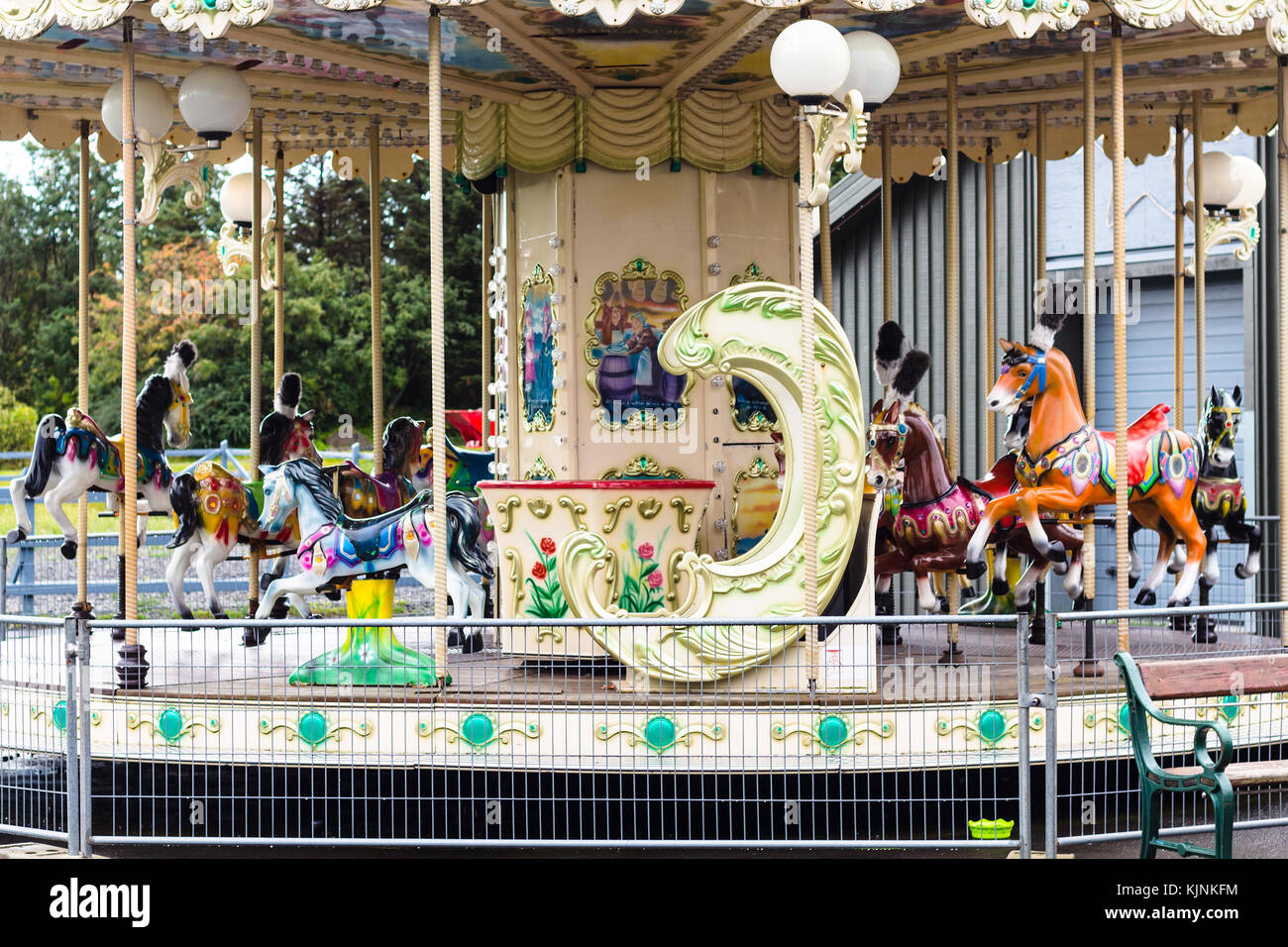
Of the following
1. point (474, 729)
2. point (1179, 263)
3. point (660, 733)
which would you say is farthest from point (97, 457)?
point (1179, 263)

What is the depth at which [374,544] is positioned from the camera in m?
10.2

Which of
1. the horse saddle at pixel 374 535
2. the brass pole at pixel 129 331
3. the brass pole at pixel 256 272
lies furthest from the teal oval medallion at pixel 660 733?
the brass pole at pixel 256 272

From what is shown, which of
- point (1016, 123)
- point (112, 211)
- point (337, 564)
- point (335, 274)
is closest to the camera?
point (337, 564)

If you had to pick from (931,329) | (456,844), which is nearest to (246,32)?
(456,844)

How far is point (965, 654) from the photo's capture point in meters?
10.7

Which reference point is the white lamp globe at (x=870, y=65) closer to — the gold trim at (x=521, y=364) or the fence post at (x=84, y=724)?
the gold trim at (x=521, y=364)

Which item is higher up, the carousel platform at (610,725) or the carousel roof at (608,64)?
the carousel roof at (608,64)

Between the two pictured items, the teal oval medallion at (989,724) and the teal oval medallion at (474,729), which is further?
the teal oval medallion at (989,724)

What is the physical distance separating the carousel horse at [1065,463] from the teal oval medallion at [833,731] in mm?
2298

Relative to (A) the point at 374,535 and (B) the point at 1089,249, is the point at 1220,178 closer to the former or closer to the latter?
(B) the point at 1089,249

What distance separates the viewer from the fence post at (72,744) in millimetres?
7973

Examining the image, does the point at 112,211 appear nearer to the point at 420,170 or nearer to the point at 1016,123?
the point at 420,170
